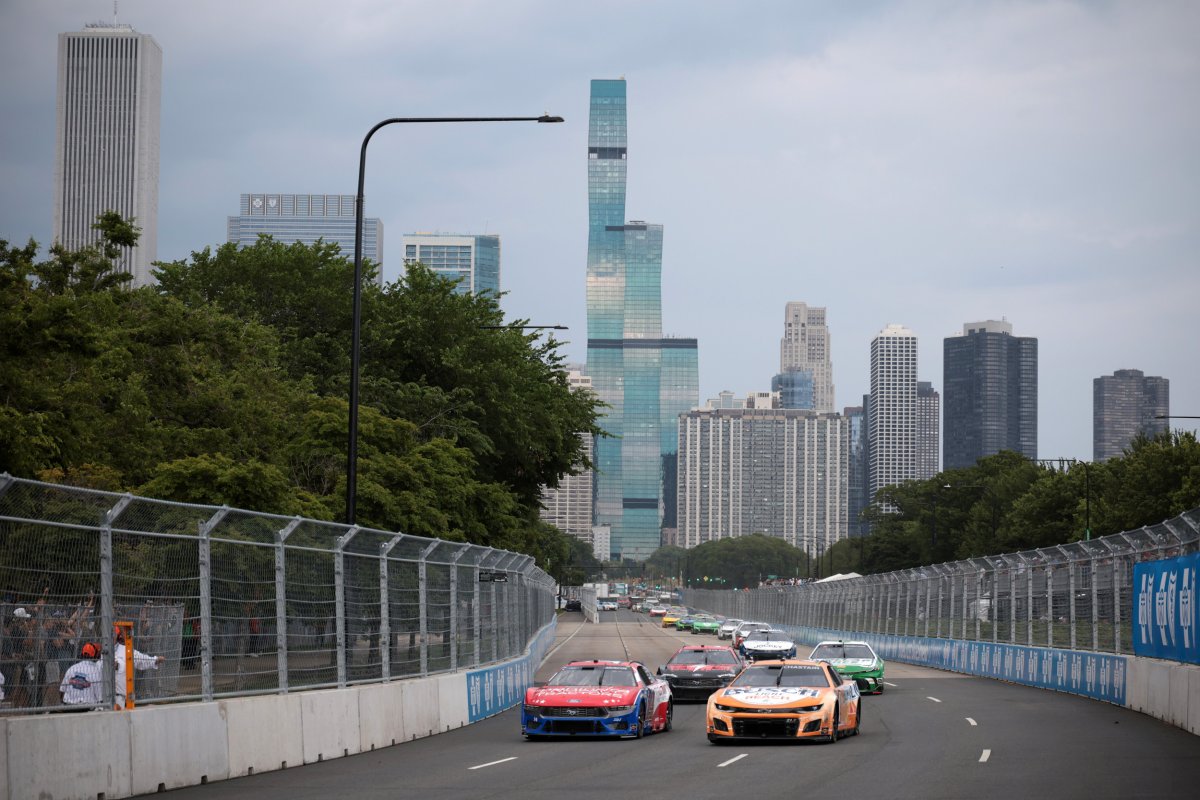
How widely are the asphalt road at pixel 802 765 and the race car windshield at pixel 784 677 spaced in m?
0.95

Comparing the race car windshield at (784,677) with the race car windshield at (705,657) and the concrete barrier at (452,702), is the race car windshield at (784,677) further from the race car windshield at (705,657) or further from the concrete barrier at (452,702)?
the race car windshield at (705,657)

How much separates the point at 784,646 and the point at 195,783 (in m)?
31.1

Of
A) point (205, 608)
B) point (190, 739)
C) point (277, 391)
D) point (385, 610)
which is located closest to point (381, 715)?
point (385, 610)

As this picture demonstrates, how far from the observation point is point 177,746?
49.9ft

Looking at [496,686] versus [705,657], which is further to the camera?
[705,657]

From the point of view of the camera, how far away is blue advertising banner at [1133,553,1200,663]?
2256 centimetres

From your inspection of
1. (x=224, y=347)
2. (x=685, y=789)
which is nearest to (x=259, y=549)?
(x=685, y=789)

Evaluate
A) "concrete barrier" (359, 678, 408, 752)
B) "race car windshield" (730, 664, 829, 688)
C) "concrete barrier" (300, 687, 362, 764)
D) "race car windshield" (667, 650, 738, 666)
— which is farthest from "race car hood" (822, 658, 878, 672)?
"concrete barrier" (300, 687, 362, 764)

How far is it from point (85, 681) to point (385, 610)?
8347 millimetres

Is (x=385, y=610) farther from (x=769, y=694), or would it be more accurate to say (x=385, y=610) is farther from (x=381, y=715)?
(x=769, y=694)

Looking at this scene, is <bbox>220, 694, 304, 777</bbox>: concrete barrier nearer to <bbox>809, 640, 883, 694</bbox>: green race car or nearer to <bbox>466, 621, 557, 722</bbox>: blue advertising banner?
<bbox>466, 621, 557, 722</bbox>: blue advertising banner

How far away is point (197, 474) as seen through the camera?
33562 millimetres

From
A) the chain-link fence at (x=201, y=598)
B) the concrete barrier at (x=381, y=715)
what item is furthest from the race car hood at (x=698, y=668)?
the concrete barrier at (x=381, y=715)

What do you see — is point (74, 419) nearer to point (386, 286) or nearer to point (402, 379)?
point (402, 379)
